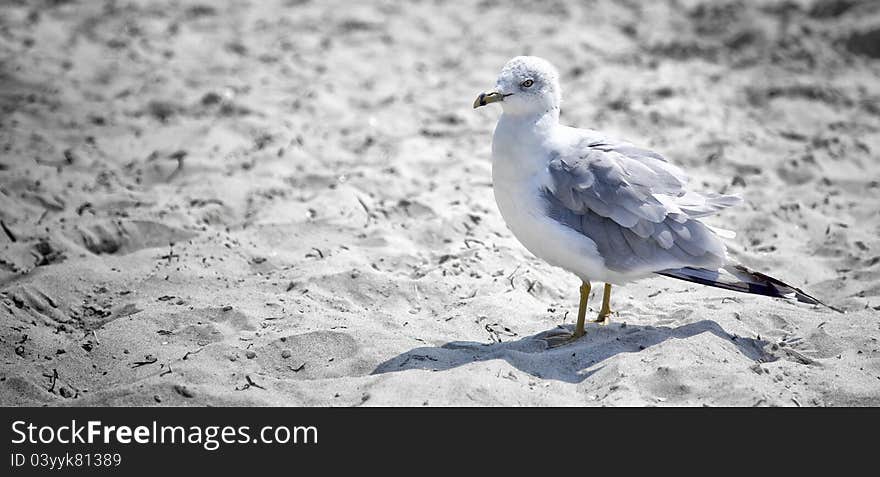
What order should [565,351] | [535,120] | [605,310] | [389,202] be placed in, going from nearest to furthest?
[565,351] < [535,120] < [605,310] < [389,202]

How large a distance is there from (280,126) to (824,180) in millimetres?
4274

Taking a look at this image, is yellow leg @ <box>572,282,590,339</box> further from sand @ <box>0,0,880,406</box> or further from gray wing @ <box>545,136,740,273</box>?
gray wing @ <box>545,136,740,273</box>

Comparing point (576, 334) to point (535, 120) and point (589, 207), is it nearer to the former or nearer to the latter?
point (589, 207)

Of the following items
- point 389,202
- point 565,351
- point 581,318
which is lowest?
point 565,351

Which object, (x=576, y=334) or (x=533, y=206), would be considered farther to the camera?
(x=576, y=334)

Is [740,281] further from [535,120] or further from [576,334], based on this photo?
[535,120]

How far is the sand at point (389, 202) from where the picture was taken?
415cm

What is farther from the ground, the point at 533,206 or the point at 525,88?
the point at 525,88

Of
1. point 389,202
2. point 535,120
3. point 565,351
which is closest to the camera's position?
point 565,351

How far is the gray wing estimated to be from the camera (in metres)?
4.36

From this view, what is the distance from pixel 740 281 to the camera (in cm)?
441

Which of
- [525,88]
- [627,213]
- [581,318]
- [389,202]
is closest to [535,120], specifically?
[525,88]

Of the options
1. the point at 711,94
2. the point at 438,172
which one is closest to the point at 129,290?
the point at 438,172

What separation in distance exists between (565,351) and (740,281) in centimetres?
95
